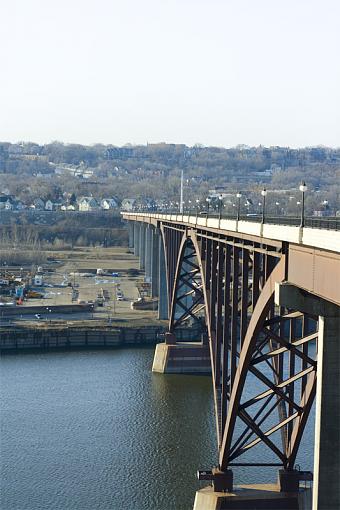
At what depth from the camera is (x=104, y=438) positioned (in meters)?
35.2

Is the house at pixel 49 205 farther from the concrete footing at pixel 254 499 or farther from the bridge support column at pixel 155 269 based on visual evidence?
the concrete footing at pixel 254 499

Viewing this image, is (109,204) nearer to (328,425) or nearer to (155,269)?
(155,269)

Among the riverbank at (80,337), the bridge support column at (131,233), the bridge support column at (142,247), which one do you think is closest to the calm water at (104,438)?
the riverbank at (80,337)

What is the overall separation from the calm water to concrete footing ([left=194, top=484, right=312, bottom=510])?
82.5 inches

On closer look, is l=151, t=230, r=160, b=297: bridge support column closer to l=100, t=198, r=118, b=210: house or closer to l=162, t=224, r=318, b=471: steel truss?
l=162, t=224, r=318, b=471: steel truss

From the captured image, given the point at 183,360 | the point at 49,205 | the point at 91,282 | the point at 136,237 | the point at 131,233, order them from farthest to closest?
the point at 49,205, the point at 131,233, the point at 136,237, the point at 91,282, the point at 183,360

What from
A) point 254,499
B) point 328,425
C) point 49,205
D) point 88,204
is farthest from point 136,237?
point 328,425

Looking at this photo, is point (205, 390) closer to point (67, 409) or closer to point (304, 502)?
point (67, 409)

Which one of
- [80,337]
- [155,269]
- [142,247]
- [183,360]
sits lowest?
[80,337]

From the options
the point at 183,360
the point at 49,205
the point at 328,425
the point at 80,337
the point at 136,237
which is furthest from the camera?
the point at 49,205

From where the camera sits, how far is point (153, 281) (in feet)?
237

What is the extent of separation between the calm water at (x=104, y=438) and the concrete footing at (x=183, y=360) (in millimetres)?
848

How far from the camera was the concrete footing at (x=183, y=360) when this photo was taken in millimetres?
47562

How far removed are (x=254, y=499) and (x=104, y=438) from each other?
10.1 metres
